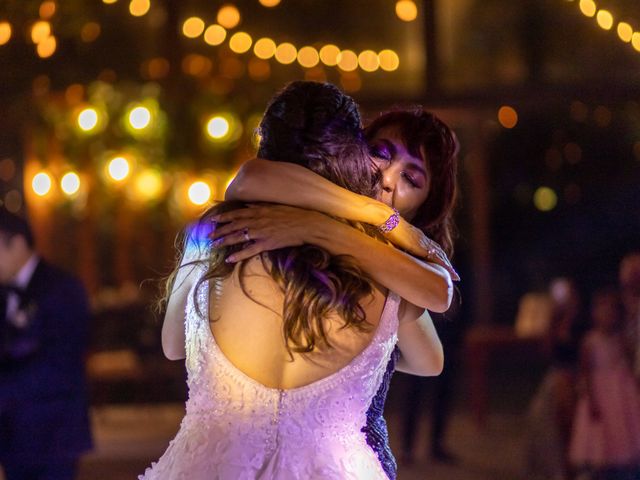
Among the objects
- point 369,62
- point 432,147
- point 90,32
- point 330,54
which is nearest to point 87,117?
point 90,32

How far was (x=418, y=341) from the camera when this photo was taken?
197 centimetres

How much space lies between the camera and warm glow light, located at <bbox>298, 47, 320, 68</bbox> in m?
6.30

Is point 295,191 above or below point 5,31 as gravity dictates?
below

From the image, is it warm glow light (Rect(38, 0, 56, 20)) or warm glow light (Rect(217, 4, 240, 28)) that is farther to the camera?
warm glow light (Rect(217, 4, 240, 28))

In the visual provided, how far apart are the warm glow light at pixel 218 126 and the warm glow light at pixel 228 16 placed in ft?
7.81

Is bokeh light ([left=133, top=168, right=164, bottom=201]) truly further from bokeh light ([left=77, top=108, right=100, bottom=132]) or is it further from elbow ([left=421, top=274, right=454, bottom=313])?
elbow ([left=421, top=274, right=454, bottom=313])

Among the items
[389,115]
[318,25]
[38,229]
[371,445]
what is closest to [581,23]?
[318,25]

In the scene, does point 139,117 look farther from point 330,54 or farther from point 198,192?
point 330,54

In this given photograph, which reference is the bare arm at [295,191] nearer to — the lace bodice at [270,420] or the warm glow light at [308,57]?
the lace bodice at [270,420]

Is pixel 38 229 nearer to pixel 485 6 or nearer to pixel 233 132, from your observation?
pixel 233 132

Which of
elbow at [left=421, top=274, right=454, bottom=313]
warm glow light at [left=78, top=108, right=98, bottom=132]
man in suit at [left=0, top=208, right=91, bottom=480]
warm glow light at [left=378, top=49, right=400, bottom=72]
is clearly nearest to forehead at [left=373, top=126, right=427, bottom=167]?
elbow at [left=421, top=274, right=454, bottom=313]

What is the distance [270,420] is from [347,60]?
4675mm

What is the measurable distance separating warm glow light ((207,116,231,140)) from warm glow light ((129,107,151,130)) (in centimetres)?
54

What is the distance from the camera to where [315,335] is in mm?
1774
